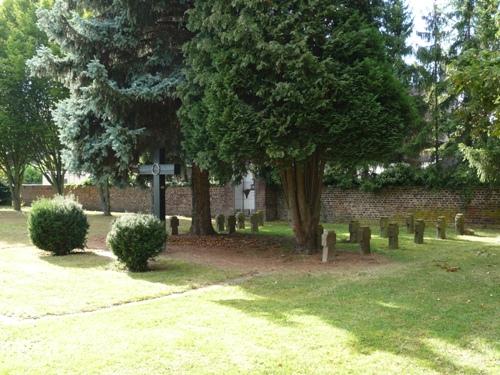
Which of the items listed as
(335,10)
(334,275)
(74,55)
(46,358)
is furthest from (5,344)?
(74,55)

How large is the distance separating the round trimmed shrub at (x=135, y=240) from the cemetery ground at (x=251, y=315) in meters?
0.39

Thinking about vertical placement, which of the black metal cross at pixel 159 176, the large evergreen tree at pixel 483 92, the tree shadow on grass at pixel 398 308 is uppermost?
the large evergreen tree at pixel 483 92

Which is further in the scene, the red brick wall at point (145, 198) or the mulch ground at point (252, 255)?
the red brick wall at point (145, 198)

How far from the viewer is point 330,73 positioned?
10.6 m

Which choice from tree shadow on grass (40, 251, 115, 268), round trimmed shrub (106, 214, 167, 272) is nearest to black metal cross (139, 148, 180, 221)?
tree shadow on grass (40, 251, 115, 268)

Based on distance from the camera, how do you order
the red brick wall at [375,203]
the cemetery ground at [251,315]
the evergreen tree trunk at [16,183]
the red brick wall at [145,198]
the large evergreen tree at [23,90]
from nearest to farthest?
the cemetery ground at [251,315], the red brick wall at [375,203], the large evergreen tree at [23,90], the red brick wall at [145,198], the evergreen tree trunk at [16,183]

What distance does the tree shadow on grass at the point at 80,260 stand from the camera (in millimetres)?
11617

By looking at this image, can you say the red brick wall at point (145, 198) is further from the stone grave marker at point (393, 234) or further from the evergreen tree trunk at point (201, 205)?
the stone grave marker at point (393, 234)

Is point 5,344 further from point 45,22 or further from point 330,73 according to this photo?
point 45,22

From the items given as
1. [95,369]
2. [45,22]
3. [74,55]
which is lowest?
[95,369]

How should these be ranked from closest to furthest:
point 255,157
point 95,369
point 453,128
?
point 95,369 < point 255,157 < point 453,128

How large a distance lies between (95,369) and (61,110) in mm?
11426

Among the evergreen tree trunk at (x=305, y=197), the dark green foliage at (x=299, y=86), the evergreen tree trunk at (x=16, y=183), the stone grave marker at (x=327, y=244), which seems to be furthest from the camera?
the evergreen tree trunk at (x=16, y=183)

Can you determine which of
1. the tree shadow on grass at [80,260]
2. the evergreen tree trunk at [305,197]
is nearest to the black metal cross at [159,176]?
the tree shadow on grass at [80,260]
